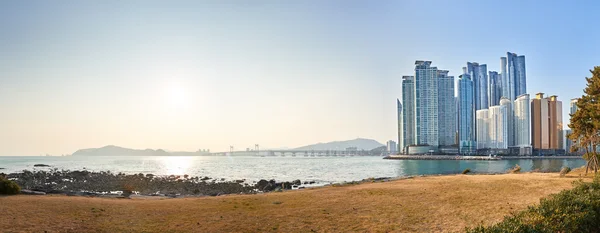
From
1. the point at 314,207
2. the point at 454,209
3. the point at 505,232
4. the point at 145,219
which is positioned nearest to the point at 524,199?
the point at 454,209

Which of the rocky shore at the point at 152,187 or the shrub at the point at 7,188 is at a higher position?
the shrub at the point at 7,188

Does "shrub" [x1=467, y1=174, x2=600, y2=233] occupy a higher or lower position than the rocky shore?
higher

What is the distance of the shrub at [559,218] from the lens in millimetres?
6844

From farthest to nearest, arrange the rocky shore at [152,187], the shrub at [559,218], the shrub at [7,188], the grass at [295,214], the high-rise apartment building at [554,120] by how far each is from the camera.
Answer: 1. the high-rise apartment building at [554,120]
2. the rocky shore at [152,187]
3. the shrub at [7,188]
4. the grass at [295,214]
5. the shrub at [559,218]

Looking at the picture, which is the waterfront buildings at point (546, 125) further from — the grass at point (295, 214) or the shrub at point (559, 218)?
the shrub at point (559, 218)

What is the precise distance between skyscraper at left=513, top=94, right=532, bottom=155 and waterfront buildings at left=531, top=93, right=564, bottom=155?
16.1ft

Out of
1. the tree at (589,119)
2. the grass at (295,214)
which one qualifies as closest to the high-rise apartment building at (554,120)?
the tree at (589,119)

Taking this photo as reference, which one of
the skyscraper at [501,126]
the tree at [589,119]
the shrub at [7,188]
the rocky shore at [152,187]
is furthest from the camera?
the skyscraper at [501,126]

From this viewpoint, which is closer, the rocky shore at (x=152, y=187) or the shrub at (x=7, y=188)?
the shrub at (x=7, y=188)

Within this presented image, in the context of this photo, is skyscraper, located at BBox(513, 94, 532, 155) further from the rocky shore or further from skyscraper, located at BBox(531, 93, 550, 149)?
→ the rocky shore

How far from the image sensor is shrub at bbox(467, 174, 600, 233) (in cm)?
684

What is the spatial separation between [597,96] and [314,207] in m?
30.7

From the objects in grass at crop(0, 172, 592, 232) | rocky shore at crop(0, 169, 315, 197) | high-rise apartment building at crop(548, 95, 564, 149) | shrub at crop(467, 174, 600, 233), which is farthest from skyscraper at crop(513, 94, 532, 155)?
shrub at crop(467, 174, 600, 233)

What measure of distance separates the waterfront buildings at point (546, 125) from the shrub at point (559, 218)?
209 metres
